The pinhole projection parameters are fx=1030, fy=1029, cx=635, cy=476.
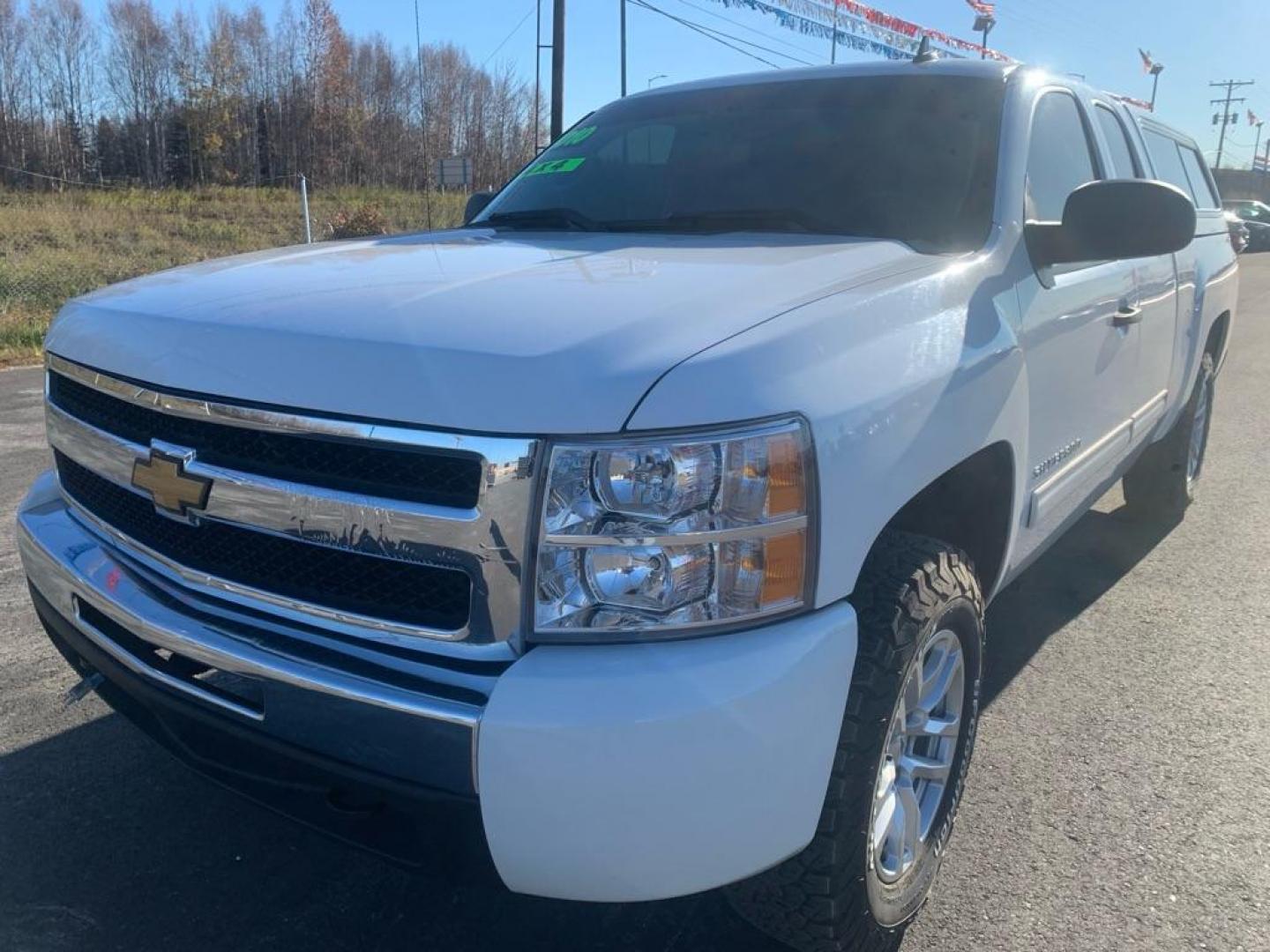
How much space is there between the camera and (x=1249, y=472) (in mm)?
6156

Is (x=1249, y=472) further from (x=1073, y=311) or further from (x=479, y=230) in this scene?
(x=479, y=230)

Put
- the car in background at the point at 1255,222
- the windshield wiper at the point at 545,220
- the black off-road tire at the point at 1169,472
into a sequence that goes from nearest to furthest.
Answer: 1. the windshield wiper at the point at 545,220
2. the black off-road tire at the point at 1169,472
3. the car in background at the point at 1255,222

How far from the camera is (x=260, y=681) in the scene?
1782 millimetres

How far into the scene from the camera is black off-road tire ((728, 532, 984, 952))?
179 centimetres

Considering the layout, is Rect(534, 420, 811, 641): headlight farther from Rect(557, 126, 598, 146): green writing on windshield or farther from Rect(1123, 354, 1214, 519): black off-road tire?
Rect(1123, 354, 1214, 519): black off-road tire

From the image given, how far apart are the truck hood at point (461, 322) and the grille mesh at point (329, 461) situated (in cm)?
6

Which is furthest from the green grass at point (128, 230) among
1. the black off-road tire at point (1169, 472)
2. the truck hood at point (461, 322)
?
the black off-road tire at point (1169, 472)

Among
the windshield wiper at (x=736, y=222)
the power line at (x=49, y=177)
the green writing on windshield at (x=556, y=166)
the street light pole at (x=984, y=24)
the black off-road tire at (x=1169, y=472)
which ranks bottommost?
the black off-road tire at (x=1169, y=472)

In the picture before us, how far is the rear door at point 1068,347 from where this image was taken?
265cm

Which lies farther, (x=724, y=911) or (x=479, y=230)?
(x=479, y=230)

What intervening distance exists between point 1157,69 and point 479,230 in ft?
150

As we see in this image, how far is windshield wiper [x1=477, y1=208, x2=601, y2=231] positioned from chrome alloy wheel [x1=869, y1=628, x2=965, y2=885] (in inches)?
62.5

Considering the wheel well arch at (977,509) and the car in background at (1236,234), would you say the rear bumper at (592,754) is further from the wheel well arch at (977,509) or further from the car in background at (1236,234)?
the car in background at (1236,234)

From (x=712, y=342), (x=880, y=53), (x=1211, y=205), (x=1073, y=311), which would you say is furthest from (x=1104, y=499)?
(x=880, y=53)
